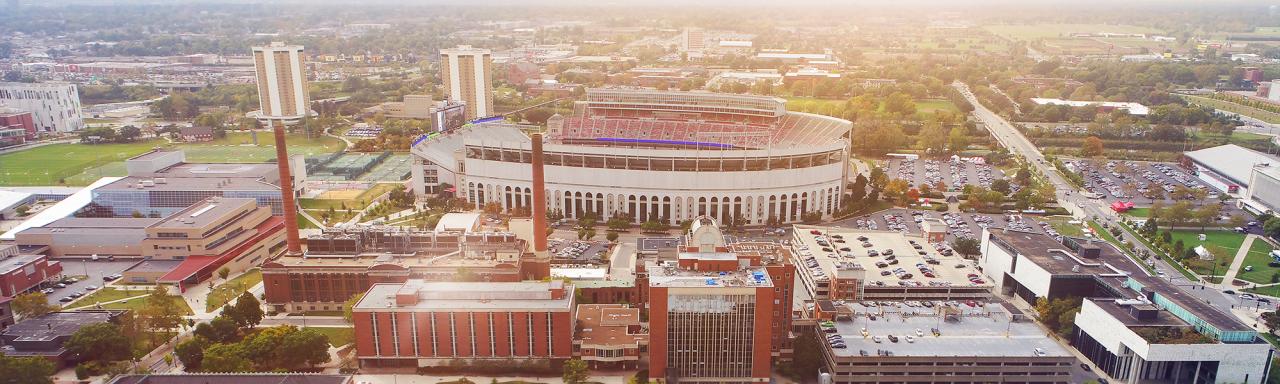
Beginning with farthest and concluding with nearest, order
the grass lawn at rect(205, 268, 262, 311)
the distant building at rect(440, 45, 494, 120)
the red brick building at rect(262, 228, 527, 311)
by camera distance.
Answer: the distant building at rect(440, 45, 494, 120) < the grass lawn at rect(205, 268, 262, 311) < the red brick building at rect(262, 228, 527, 311)

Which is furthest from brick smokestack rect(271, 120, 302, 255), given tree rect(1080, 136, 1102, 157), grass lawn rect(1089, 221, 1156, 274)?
tree rect(1080, 136, 1102, 157)

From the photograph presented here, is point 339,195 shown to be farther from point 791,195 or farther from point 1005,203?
point 1005,203

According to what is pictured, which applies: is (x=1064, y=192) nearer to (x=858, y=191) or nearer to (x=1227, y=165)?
(x=1227, y=165)

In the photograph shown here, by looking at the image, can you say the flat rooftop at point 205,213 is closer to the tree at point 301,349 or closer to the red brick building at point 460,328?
the tree at point 301,349

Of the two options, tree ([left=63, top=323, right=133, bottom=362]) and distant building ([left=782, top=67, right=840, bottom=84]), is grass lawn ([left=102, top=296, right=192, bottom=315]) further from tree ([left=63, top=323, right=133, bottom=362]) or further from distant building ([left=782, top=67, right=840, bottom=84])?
distant building ([left=782, top=67, right=840, bottom=84])

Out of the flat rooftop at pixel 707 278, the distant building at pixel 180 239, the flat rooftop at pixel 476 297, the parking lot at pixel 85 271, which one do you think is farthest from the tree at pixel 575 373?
the parking lot at pixel 85 271

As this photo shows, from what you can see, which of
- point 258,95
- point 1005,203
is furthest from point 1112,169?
point 258,95
